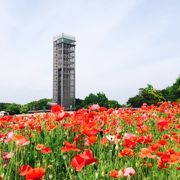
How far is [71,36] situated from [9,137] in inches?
5563

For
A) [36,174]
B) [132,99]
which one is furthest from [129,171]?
[132,99]

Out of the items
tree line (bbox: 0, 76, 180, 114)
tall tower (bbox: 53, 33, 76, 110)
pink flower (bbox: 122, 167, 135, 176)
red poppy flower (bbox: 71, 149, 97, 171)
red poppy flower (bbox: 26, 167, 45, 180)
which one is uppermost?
tall tower (bbox: 53, 33, 76, 110)

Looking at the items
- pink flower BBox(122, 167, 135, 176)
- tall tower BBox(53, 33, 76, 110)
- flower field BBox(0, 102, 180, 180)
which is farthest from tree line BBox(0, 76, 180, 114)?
pink flower BBox(122, 167, 135, 176)

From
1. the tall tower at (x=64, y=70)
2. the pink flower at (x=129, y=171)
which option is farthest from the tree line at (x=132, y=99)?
the pink flower at (x=129, y=171)

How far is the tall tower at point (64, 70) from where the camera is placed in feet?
440

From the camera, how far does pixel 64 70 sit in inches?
5423

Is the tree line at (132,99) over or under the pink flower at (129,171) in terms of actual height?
over

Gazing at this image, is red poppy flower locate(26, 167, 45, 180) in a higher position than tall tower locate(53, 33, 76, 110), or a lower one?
lower

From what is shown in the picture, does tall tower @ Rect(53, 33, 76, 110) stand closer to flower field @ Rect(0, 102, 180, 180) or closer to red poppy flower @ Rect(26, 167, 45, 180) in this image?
flower field @ Rect(0, 102, 180, 180)

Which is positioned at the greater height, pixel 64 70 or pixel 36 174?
pixel 64 70

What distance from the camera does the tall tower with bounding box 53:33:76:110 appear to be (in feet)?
440

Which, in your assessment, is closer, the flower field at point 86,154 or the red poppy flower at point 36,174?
the red poppy flower at point 36,174

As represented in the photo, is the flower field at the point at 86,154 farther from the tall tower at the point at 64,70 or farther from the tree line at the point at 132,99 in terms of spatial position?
the tall tower at the point at 64,70

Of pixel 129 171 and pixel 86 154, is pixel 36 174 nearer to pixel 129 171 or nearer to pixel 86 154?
pixel 86 154
